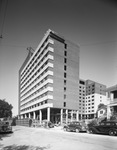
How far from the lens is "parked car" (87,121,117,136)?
49.9ft

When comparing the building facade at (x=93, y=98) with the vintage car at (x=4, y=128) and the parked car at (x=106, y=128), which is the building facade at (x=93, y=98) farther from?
the vintage car at (x=4, y=128)

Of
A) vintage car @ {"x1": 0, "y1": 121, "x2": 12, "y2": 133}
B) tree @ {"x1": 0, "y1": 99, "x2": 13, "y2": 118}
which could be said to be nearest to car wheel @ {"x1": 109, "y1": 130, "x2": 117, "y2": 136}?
vintage car @ {"x1": 0, "y1": 121, "x2": 12, "y2": 133}

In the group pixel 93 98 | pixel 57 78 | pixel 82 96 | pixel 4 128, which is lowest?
pixel 93 98

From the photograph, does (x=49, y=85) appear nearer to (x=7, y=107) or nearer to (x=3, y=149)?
(x=7, y=107)

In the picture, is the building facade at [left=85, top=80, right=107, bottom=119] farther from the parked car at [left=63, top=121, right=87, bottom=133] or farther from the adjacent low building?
the parked car at [left=63, top=121, right=87, bottom=133]

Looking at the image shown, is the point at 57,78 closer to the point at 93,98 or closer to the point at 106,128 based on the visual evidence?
the point at 106,128

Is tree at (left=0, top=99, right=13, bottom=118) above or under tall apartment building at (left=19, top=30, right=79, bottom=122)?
under

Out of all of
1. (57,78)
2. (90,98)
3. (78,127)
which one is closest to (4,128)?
(78,127)

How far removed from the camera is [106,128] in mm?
15977

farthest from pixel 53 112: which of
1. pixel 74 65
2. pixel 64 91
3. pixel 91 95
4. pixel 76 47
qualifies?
pixel 91 95

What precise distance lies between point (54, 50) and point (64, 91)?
563 inches

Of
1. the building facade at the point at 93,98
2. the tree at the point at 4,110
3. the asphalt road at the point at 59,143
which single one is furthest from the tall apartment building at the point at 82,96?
the asphalt road at the point at 59,143

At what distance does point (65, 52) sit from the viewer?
57.7 meters

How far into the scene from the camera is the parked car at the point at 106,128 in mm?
15215
